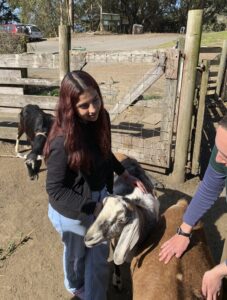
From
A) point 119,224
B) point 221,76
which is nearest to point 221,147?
point 119,224

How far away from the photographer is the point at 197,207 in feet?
7.82

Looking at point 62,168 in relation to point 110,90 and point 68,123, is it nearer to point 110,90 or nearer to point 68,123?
point 68,123

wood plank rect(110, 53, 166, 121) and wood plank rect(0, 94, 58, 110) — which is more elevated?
wood plank rect(110, 53, 166, 121)

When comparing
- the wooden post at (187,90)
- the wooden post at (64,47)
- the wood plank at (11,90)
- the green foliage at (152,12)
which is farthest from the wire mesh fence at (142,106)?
the green foliage at (152,12)

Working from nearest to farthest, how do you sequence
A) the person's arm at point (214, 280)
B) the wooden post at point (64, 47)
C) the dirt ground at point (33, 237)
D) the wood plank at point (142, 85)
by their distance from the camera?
the person's arm at point (214, 280), the dirt ground at point (33, 237), the wood plank at point (142, 85), the wooden post at point (64, 47)

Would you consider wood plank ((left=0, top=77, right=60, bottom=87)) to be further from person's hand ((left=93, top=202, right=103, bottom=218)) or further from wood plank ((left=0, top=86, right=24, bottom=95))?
person's hand ((left=93, top=202, right=103, bottom=218))

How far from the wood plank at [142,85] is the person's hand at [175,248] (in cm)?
264

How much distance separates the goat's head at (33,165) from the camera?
525cm

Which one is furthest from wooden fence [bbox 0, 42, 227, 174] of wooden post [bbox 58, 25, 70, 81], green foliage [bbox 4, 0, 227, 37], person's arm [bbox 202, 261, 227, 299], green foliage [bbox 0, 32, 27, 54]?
green foliage [bbox 4, 0, 227, 37]

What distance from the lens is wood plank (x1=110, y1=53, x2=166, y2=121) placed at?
4.63m

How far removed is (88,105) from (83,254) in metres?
1.14

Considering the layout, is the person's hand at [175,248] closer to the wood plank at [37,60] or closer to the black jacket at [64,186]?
the black jacket at [64,186]

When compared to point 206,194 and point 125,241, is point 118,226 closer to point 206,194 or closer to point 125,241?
point 125,241

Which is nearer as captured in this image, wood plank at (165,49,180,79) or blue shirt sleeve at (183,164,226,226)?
A: blue shirt sleeve at (183,164,226,226)
